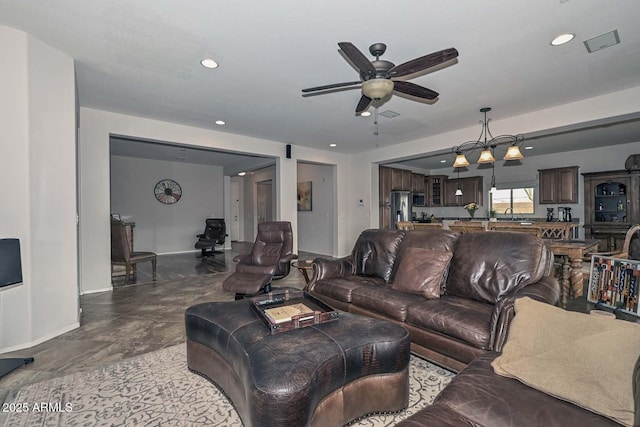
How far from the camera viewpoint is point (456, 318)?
78.0 inches

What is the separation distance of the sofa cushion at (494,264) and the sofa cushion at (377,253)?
670 millimetres

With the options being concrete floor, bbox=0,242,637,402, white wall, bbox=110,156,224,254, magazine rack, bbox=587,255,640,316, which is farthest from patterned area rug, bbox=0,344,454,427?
white wall, bbox=110,156,224,254

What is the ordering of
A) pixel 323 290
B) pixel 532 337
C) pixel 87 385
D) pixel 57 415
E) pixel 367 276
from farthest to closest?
pixel 367 276 < pixel 323 290 < pixel 87 385 < pixel 57 415 < pixel 532 337

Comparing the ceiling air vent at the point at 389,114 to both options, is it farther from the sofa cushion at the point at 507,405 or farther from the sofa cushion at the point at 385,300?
the sofa cushion at the point at 507,405

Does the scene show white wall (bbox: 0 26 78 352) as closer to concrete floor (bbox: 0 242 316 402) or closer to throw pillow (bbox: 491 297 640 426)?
concrete floor (bbox: 0 242 316 402)

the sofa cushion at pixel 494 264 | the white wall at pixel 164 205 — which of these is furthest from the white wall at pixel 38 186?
the white wall at pixel 164 205

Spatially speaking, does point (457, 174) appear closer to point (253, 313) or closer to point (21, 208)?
point (253, 313)

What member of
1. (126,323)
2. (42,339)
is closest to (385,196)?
(126,323)

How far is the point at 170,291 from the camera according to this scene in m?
4.20

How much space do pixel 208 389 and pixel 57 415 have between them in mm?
821

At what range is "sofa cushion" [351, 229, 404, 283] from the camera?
3.15 m

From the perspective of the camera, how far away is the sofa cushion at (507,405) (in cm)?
99

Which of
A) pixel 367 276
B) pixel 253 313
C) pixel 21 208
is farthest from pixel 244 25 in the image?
pixel 367 276

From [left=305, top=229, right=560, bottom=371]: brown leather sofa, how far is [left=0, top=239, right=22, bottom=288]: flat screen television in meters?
2.45
